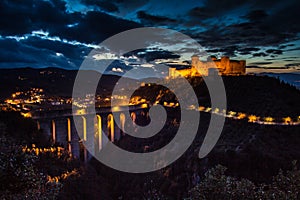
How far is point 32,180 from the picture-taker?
22.8 feet

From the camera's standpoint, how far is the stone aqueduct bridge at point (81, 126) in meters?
35.0

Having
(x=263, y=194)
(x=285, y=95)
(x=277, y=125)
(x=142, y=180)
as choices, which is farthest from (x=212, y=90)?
(x=263, y=194)

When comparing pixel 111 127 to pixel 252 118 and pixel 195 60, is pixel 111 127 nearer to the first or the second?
pixel 252 118

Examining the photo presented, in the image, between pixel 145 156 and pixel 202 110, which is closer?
pixel 145 156

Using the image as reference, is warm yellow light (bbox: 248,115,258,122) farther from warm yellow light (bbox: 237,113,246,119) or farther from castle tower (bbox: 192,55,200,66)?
castle tower (bbox: 192,55,200,66)

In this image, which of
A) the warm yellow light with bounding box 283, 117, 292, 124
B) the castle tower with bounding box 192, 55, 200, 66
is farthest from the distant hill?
the castle tower with bounding box 192, 55, 200, 66

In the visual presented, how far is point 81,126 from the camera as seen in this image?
130 feet

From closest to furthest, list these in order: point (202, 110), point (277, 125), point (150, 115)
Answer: point (277, 125)
point (202, 110)
point (150, 115)

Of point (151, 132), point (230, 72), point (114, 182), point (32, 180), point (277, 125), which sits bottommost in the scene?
point (114, 182)

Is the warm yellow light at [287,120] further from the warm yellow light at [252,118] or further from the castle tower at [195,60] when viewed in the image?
the castle tower at [195,60]

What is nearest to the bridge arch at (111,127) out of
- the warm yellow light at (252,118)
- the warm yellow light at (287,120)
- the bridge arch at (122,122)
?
the bridge arch at (122,122)

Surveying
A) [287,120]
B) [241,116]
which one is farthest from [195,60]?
[287,120]

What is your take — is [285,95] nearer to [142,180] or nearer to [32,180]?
[142,180]

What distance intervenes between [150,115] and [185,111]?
11.0 metres
